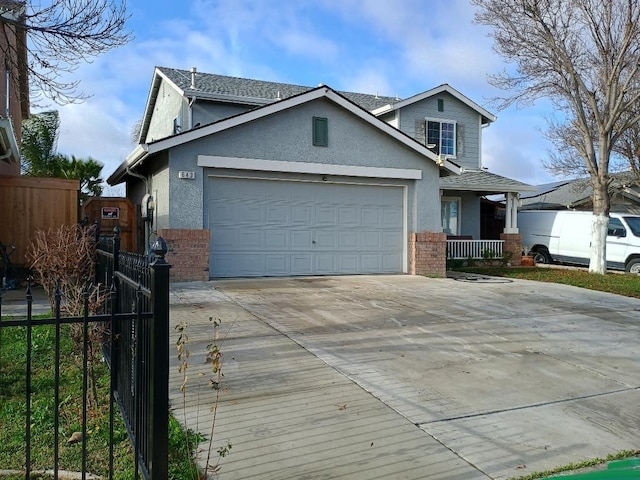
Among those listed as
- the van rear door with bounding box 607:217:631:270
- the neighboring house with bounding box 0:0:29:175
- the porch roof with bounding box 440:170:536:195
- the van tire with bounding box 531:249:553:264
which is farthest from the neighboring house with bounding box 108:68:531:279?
the van tire with bounding box 531:249:553:264

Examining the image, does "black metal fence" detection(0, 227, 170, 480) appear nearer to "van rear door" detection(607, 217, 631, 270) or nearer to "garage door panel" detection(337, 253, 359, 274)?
"garage door panel" detection(337, 253, 359, 274)

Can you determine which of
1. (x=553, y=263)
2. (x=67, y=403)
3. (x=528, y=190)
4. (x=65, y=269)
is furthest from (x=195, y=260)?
(x=553, y=263)

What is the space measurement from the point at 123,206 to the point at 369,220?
7.04 m

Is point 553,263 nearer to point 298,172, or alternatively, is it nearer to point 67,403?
point 298,172

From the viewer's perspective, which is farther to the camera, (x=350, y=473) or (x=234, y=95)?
(x=234, y=95)

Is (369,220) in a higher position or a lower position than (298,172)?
lower

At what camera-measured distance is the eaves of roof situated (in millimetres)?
11851

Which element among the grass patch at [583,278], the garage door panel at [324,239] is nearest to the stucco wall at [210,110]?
the garage door panel at [324,239]

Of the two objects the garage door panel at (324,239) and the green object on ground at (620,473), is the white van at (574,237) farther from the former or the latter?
the green object on ground at (620,473)

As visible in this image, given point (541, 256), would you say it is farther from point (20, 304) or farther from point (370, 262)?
point (20, 304)

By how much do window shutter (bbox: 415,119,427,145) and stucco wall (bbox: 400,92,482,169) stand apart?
14 cm

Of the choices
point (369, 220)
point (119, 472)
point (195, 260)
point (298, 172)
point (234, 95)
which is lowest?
point (119, 472)

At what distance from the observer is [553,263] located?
71.8ft

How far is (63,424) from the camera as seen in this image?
4.33 meters
